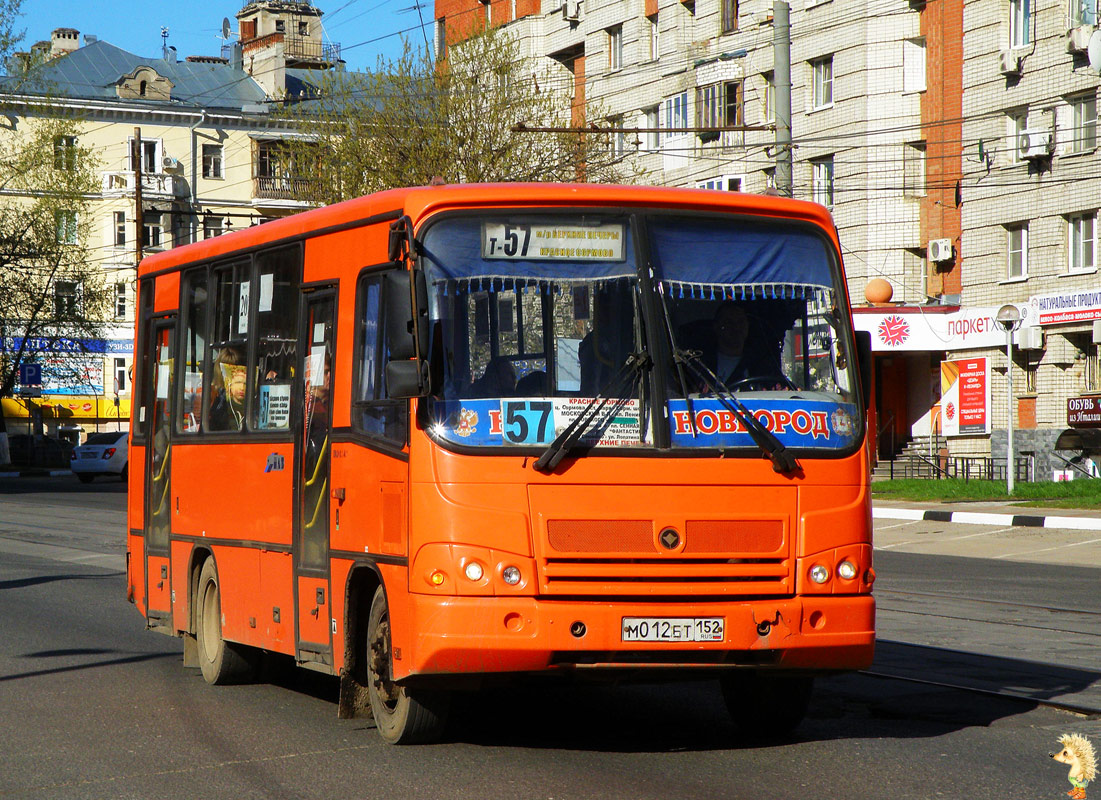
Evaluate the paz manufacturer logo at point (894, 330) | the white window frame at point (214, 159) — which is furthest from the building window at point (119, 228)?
the paz manufacturer logo at point (894, 330)

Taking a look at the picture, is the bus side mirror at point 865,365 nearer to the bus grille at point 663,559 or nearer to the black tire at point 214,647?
the bus grille at point 663,559

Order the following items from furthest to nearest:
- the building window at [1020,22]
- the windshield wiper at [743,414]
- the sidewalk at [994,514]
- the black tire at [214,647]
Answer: the building window at [1020,22] → the sidewalk at [994,514] → the black tire at [214,647] → the windshield wiper at [743,414]

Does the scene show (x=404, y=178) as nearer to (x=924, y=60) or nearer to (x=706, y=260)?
(x=924, y=60)

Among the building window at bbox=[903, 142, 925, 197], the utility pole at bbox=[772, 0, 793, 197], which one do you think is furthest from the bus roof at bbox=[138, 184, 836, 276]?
the building window at bbox=[903, 142, 925, 197]

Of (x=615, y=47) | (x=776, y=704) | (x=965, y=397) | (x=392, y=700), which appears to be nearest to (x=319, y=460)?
(x=392, y=700)

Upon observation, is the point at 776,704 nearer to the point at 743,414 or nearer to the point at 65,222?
the point at 743,414

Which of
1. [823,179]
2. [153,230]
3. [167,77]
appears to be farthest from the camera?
[167,77]

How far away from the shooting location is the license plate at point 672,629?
6.89 metres

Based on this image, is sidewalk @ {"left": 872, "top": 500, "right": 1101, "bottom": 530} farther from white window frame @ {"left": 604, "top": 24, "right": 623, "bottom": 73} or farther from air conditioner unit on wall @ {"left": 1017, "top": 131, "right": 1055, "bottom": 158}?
white window frame @ {"left": 604, "top": 24, "right": 623, "bottom": 73}

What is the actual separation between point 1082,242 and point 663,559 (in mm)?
30672

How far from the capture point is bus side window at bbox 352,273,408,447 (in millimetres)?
7504

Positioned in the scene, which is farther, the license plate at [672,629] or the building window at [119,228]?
the building window at [119,228]

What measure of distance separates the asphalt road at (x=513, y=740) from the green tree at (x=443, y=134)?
26.9m

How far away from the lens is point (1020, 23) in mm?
36719
